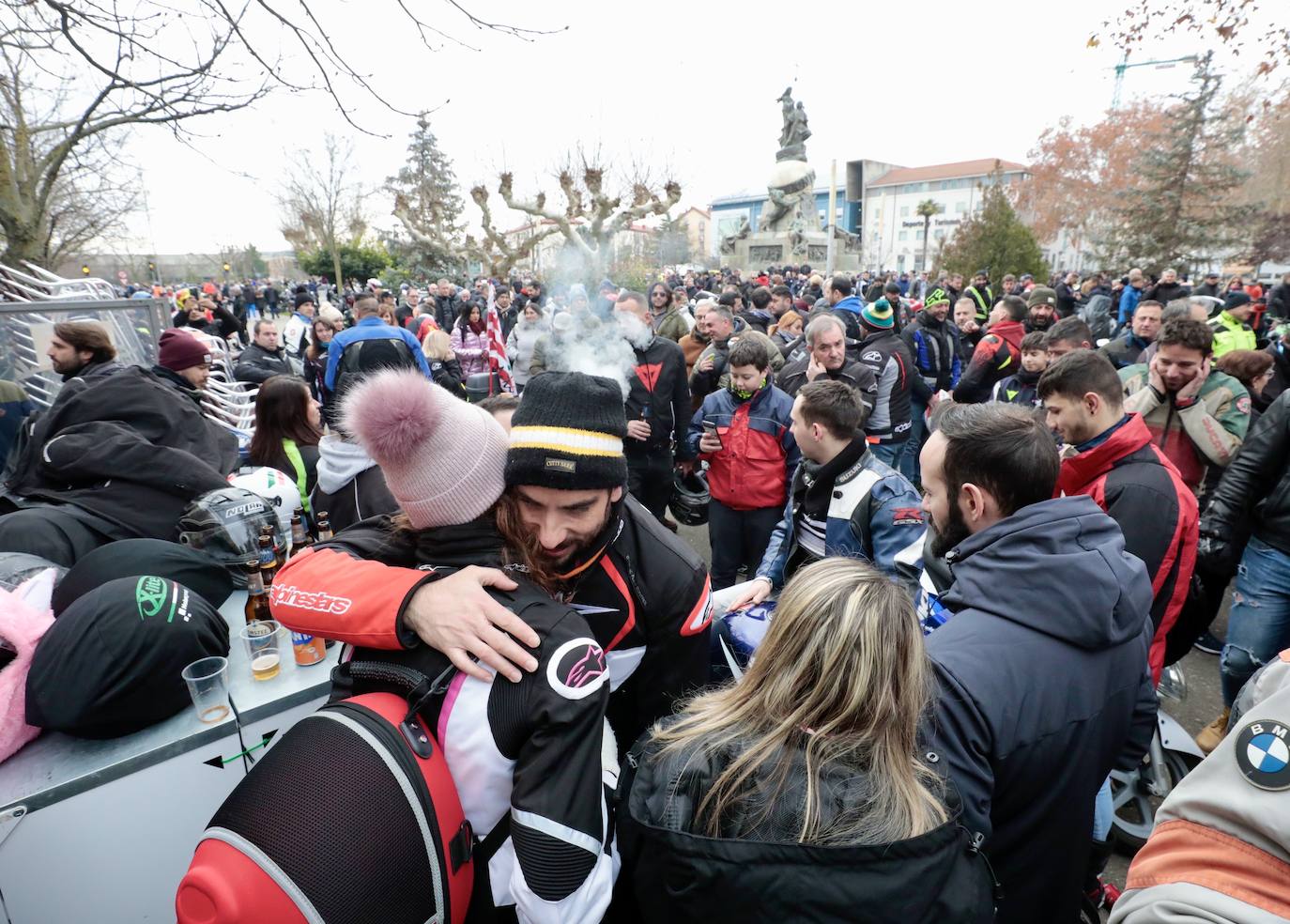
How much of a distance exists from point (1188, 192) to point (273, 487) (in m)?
35.8

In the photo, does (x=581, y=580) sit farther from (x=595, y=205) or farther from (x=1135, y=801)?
(x=595, y=205)

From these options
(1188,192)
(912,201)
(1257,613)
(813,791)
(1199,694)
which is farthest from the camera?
(912,201)

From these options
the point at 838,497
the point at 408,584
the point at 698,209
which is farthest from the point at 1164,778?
the point at 698,209

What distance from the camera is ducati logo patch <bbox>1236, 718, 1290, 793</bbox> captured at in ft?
2.97

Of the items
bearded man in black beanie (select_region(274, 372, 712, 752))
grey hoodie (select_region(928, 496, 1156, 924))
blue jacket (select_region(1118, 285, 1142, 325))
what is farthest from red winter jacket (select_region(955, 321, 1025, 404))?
blue jacket (select_region(1118, 285, 1142, 325))

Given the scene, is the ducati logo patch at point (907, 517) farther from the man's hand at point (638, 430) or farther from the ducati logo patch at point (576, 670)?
the man's hand at point (638, 430)

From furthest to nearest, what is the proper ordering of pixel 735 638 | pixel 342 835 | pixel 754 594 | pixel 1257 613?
pixel 1257 613, pixel 754 594, pixel 735 638, pixel 342 835

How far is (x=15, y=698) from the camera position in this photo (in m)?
1.73

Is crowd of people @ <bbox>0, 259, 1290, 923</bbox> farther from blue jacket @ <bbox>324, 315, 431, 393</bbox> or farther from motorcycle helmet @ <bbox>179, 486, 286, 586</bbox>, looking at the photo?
blue jacket @ <bbox>324, 315, 431, 393</bbox>

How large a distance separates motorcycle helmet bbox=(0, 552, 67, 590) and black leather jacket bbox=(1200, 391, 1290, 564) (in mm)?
5080

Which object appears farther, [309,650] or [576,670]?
[309,650]

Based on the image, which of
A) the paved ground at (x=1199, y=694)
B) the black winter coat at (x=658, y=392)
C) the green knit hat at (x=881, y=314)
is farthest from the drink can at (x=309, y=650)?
the green knit hat at (x=881, y=314)

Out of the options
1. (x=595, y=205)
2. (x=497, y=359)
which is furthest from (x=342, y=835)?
(x=595, y=205)

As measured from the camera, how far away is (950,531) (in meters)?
2.12
